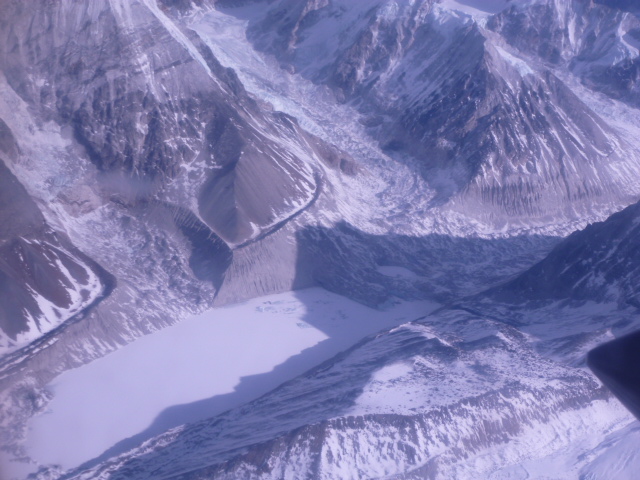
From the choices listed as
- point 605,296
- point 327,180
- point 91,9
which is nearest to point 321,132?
point 327,180

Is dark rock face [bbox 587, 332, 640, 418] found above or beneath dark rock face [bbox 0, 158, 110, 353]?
beneath

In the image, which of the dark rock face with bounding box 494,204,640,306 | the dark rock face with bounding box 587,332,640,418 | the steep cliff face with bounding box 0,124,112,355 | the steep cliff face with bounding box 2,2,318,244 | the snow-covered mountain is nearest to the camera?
the dark rock face with bounding box 587,332,640,418

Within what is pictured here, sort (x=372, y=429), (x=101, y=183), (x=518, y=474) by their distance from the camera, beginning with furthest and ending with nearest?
(x=101, y=183) → (x=372, y=429) → (x=518, y=474)

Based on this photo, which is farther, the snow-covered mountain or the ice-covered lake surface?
the ice-covered lake surface

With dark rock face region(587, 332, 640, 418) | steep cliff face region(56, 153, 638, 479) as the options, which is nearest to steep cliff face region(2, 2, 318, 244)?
steep cliff face region(56, 153, 638, 479)

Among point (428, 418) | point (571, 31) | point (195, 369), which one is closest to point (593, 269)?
point (428, 418)

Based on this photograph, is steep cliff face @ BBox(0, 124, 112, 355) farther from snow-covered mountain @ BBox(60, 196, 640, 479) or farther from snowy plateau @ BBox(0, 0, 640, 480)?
snow-covered mountain @ BBox(60, 196, 640, 479)

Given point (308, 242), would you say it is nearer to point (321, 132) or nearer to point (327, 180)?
point (327, 180)

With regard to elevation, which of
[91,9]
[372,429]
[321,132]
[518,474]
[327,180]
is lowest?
[518,474]
